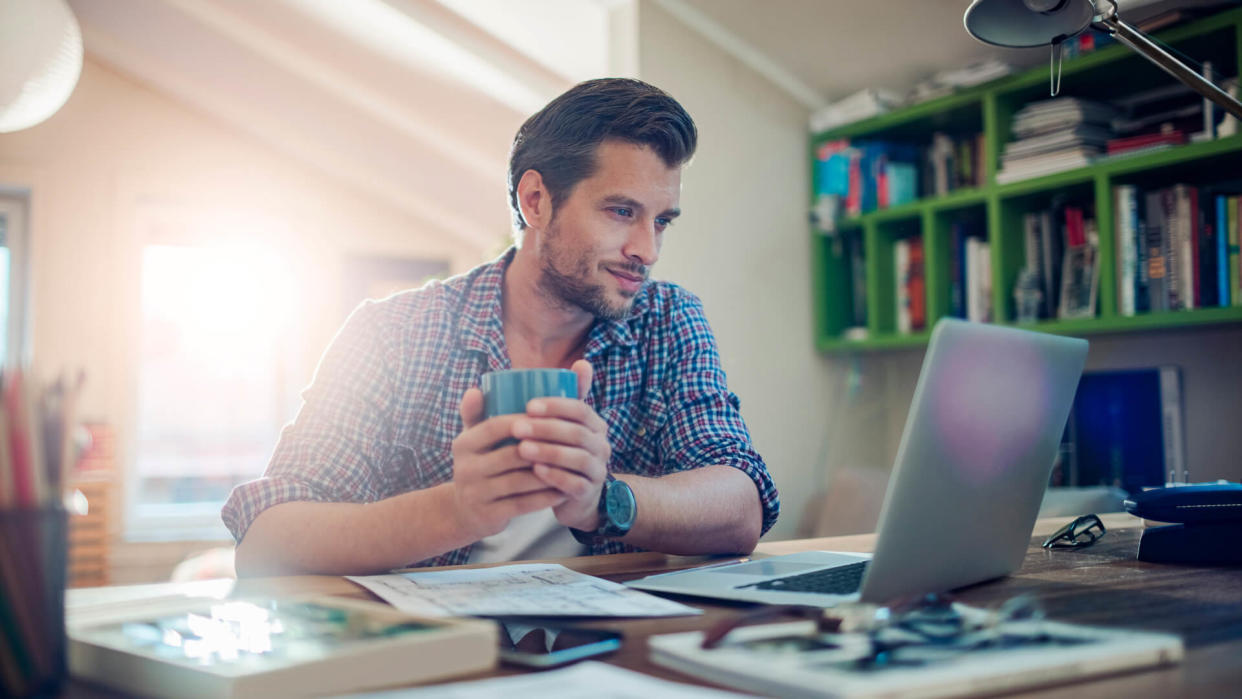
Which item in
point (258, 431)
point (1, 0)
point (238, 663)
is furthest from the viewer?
point (258, 431)

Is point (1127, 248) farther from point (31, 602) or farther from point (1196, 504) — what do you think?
point (31, 602)

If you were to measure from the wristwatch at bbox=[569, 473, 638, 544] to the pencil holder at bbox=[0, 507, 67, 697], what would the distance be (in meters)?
0.59

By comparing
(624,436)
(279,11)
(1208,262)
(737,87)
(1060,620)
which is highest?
(279,11)

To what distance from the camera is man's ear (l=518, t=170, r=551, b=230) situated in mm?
1592

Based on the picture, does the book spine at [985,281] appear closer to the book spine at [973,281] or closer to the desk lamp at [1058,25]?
the book spine at [973,281]

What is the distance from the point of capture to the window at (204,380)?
16.1 ft

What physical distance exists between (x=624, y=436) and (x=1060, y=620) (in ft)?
2.72

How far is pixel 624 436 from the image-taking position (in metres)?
1.48

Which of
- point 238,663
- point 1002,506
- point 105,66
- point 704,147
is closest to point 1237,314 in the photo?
point 704,147

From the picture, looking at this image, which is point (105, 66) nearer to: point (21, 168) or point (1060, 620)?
point (21, 168)

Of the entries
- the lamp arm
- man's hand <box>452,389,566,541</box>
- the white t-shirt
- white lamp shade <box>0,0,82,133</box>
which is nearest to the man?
the white t-shirt

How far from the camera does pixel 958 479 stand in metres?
0.77

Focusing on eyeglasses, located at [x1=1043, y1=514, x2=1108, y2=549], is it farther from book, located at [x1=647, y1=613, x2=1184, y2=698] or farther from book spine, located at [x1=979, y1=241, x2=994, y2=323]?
book spine, located at [x1=979, y1=241, x2=994, y2=323]

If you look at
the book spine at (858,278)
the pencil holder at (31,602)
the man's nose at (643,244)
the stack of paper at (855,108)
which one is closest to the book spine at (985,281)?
the book spine at (858,278)
